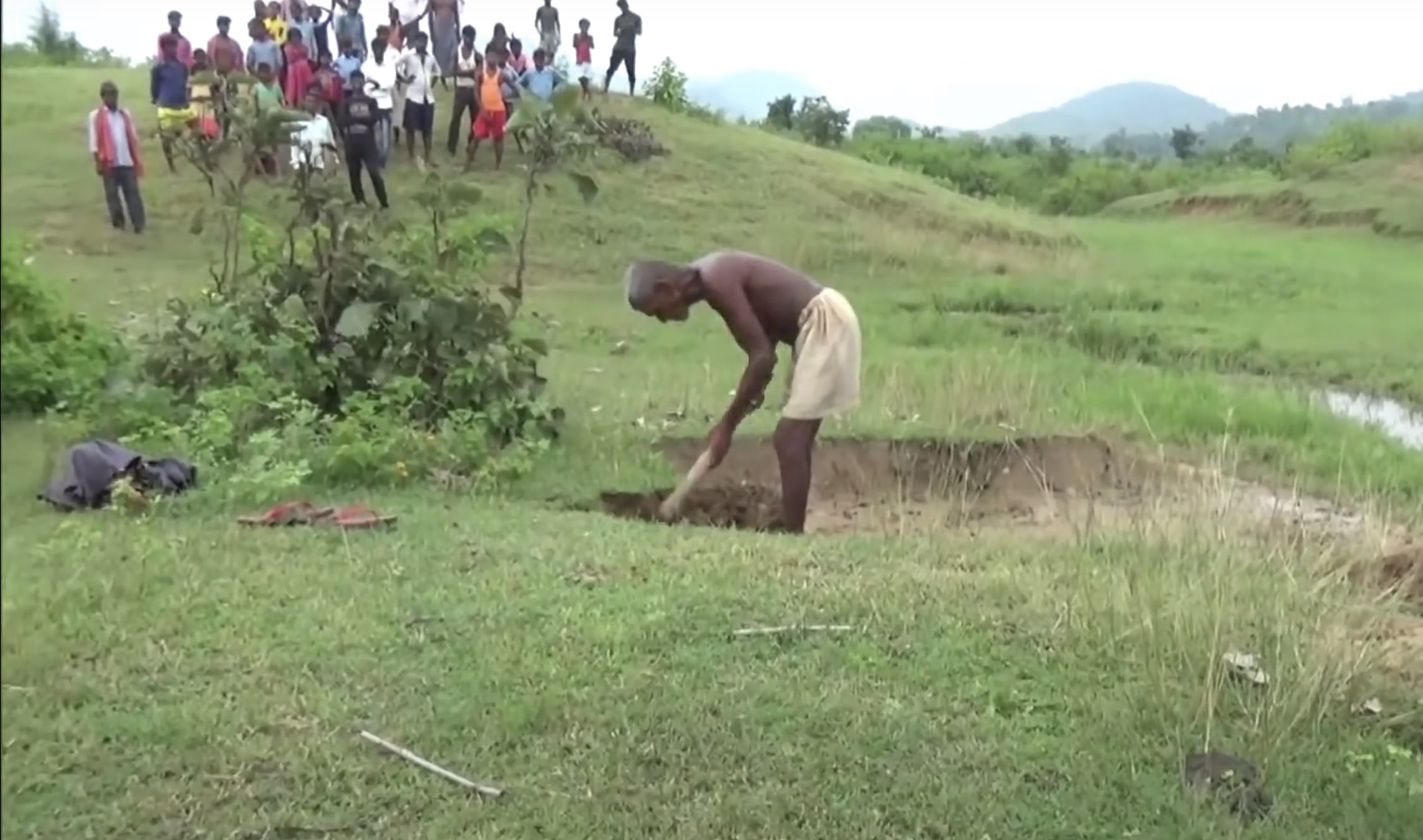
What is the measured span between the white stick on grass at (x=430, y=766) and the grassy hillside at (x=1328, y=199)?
21.9 metres

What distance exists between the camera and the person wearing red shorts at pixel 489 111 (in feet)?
49.1

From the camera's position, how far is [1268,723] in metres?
4.09

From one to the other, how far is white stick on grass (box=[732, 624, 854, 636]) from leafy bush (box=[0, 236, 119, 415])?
6.81 ft

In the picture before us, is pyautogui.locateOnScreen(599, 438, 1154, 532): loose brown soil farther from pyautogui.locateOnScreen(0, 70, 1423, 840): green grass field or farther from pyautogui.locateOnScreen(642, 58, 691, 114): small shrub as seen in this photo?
pyautogui.locateOnScreen(642, 58, 691, 114): small shrub

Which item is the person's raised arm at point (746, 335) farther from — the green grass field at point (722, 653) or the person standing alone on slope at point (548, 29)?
the person standing alone on slope at point (548, 29)

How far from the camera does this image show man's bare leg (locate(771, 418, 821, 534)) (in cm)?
654

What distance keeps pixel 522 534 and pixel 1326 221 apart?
Result: 22.2 metres

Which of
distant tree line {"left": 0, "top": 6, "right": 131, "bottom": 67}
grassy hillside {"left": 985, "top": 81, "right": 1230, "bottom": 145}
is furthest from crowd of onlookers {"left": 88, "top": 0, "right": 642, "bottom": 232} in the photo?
grassy hillside {"left": 985, "top": 81, "right": 1230, "bottom": 145}

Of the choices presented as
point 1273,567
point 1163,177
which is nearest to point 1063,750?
point 1273,567

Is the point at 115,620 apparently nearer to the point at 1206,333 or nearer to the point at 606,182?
the point at 1206,333

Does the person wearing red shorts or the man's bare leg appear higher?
the person wearing red shorts

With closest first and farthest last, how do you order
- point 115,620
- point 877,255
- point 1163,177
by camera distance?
point 115,620
point 877,255
point 1163,177

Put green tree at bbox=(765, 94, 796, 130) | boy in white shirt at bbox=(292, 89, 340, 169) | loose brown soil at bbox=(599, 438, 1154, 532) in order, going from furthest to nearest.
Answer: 1. green tree at bbox=(765, 94, 796, 130)
2. boy in white shirt at bbox=(292, 89, 340, 169)
3. loose brown soil at bbox=(599, 438, 1154, 532)

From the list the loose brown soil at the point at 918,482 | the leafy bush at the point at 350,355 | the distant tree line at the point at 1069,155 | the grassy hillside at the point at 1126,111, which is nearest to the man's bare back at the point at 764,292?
the loose brown soil at the point at 918,482
